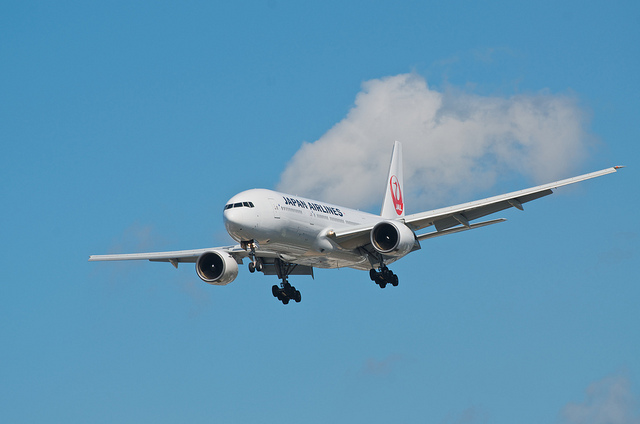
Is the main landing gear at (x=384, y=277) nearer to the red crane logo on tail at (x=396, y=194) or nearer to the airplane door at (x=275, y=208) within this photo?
the airplane door at (x=275, y=208)

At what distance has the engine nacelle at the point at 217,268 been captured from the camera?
1764 inches

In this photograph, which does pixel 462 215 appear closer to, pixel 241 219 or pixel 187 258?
pixel 241 219

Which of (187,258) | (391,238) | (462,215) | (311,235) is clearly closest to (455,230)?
(462,215)

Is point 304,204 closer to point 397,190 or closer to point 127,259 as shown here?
point 127,259

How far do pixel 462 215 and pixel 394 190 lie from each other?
1235cm

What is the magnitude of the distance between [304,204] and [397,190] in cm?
1603

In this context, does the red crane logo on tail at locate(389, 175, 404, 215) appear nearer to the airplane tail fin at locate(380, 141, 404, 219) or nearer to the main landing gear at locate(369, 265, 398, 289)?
the airplane tail fin at locate(380, 141, 404, 219)

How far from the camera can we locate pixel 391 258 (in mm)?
46969

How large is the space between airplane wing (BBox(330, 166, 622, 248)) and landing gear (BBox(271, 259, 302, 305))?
4805 mm

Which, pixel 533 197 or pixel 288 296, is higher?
pixel 533 197

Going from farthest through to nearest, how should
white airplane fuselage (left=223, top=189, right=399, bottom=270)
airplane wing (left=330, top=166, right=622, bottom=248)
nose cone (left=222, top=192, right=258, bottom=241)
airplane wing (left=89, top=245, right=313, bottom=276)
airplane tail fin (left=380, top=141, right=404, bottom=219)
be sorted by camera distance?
airplane tail fin (left=380, top=141, right=404, bottom=219), airplane wing (left=89, top=245, right=313, bottom=276), airplane wing (left=330, top=166, right=622, bottom=248), white airplane fuselage (left=223, top=189, right=399, bottom=270), nose cone (left=222, top=192, right=258, bottom=241)

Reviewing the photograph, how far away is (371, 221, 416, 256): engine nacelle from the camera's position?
142 feet

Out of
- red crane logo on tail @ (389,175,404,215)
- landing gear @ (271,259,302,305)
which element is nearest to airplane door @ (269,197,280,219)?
landing gear @ (271,259,302,305)

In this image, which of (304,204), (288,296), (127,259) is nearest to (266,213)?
(304,204)
